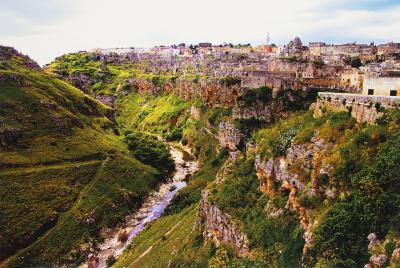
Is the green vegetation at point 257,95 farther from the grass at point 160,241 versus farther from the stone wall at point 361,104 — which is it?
the stone wall at point 361,104

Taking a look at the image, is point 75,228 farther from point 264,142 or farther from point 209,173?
point 264,142

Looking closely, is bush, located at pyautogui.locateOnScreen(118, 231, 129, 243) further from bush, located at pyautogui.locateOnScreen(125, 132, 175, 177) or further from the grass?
bush, located at pyautogui.locateOnScreen(125, 132, 175, 177)

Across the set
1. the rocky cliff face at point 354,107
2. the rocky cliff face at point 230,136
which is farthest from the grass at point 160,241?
the rocky cliff face at point 354,107

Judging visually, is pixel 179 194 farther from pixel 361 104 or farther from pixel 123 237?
pixel 361 104

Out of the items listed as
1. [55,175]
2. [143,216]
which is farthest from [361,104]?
[55,175]

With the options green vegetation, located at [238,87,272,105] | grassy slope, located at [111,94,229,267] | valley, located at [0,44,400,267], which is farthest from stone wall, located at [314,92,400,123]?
green vegetation, located at [238,87,272,105]

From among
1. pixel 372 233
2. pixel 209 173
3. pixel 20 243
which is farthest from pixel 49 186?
pixel 372 233
